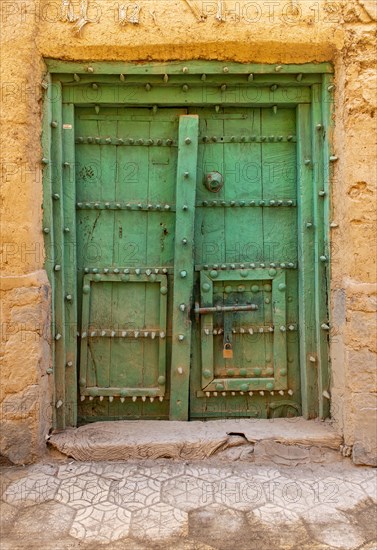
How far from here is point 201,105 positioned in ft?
8.02

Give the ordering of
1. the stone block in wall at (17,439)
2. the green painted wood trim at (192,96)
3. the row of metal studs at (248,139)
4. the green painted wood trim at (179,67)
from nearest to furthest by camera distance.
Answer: the stone block in wall at (17,439) → the green painted wood trim at (179,67) → the green painted wood trim at (192,96) → the row of metal studs at (248,139)

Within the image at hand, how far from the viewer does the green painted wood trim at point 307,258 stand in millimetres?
2418

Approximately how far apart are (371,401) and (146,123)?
1.84 metres

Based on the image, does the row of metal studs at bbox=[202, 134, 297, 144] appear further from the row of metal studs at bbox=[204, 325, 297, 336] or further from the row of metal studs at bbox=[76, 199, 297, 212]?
the row of metal studs at bbox=[204, 325, 297, 336]

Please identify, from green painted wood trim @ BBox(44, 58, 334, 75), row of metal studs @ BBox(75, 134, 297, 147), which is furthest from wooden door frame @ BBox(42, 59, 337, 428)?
row of metal studs @ BBox(75, 134, 297, 147)

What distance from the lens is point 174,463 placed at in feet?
7.26

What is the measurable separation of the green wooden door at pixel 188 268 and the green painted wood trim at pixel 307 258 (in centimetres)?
8

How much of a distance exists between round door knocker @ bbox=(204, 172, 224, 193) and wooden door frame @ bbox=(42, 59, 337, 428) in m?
0.38

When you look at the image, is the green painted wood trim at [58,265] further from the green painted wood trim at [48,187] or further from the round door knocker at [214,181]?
the round door knocker at [214,181]

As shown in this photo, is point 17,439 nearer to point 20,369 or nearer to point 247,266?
point 20,369

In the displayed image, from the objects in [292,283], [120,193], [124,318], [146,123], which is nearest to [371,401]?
[292,283]

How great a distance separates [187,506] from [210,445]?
444 millimetres

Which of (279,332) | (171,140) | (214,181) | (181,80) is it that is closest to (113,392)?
(279,332)

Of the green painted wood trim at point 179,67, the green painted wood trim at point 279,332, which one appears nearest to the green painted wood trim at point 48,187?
the green painted wood trim at point 179,67
